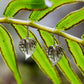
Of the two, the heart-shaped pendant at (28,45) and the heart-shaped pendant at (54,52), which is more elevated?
the heart-shaped pendant at (28,45)

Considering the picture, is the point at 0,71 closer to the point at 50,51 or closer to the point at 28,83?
the point at 28,83

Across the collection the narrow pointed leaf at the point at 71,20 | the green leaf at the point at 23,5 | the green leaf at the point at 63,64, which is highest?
the green leaf at the point at 23,5

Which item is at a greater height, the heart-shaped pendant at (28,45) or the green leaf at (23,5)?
the green leaf at (23,5)

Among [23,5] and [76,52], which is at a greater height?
[23,5]

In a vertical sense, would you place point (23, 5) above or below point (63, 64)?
above

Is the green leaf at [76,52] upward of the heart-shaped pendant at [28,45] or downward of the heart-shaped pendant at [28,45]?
downward
